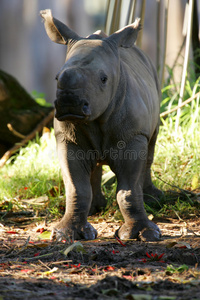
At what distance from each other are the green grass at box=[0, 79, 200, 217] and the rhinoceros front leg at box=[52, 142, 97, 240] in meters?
0.94

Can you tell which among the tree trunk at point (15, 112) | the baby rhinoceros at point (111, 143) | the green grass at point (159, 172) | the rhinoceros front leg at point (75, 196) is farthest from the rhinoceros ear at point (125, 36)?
the tree trunk at point (15, 112)

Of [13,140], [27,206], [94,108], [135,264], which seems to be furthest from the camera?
[13,140]

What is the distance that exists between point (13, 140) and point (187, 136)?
10.9 feet

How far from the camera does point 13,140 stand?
27.4 feet

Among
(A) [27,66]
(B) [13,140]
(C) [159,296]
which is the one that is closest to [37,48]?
(A) [27,66]

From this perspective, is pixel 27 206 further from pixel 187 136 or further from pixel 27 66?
pixel 27 66

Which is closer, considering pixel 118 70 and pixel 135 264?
pixel 135 264

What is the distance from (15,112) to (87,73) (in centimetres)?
517

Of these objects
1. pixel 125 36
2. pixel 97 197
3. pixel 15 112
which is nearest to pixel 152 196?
pixel 97 197

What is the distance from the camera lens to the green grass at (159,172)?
16.8ft

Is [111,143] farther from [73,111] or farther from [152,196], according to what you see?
[152,196]

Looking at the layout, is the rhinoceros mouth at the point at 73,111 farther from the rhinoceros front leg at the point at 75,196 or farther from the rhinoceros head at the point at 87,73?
the rhinoceros front leg at the point at 75,196

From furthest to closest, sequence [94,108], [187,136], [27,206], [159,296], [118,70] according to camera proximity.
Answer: [187,136] < [27,206] < [118,70] < [94,108] < [159,296]

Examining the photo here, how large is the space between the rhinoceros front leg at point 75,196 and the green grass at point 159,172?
0.94 meters
